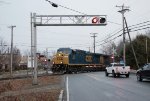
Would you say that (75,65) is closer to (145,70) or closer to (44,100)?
(145,70)

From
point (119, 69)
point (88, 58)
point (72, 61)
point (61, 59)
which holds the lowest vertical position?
point (119, 69)

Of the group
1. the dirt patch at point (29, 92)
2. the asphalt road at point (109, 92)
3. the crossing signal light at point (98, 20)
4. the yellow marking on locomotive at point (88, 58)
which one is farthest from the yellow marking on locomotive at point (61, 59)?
the asphalt road at point (109, 92)

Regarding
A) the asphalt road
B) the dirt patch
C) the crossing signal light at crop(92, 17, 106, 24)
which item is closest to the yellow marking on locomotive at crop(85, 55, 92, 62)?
the crossing signal light at crop(92, 17, 106, 24)

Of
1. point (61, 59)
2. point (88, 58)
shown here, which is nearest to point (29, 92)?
point (61, 59)

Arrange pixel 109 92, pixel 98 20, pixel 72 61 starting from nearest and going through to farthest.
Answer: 1. pixel 109 92
2. pixel 98 20
3. pixel 72 61

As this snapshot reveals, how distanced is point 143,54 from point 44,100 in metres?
59.8

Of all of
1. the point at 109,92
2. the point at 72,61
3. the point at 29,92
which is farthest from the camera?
the point at 72,61

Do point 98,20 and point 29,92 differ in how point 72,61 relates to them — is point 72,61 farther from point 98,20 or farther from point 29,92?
point 29,92

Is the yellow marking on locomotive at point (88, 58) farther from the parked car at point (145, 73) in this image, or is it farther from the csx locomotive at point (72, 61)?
the parked car at point (145, 73)

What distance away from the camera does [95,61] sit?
76625 mm

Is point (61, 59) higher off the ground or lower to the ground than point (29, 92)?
higher

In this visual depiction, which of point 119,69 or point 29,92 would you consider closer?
point 29,92

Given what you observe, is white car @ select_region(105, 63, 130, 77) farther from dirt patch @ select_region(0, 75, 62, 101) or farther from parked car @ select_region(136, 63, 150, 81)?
dirt patch @ select_region(0, 75, 62, 101)

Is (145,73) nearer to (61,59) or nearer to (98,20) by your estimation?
(98,20)
